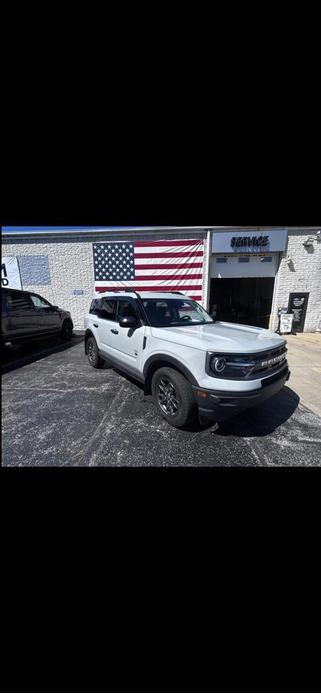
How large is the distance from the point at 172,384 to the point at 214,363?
64cm

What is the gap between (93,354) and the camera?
Answer: 17.0 feet

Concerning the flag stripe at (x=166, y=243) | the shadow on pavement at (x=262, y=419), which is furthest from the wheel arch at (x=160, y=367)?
the flag stripe at (x=166, y=243)

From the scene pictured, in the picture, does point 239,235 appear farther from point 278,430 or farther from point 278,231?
point 278,430

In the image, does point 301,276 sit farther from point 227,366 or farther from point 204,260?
point 227,366

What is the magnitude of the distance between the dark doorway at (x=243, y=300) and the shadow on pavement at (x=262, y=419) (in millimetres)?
8279

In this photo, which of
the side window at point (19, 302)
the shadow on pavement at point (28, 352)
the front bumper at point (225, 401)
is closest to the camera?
the front bumper at point (225, 401)

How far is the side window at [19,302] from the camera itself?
6074mm

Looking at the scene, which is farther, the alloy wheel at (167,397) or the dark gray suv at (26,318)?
the dark gray suv at (26,318)

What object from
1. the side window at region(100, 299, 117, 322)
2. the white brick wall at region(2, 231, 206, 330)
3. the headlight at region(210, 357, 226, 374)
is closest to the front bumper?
the headlight at region(210, 357, 226, 374)

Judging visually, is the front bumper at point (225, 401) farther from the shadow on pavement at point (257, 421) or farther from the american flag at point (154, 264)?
the american flag at point (154, 264)

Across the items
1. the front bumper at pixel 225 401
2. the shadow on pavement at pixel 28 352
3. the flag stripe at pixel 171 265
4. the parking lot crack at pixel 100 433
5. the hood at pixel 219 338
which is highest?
the flag stripe at pixel 171 265

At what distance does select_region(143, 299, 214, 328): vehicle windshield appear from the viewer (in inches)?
138

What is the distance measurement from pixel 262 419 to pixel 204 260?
7.60 meters

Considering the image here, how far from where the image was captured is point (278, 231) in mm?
9016
